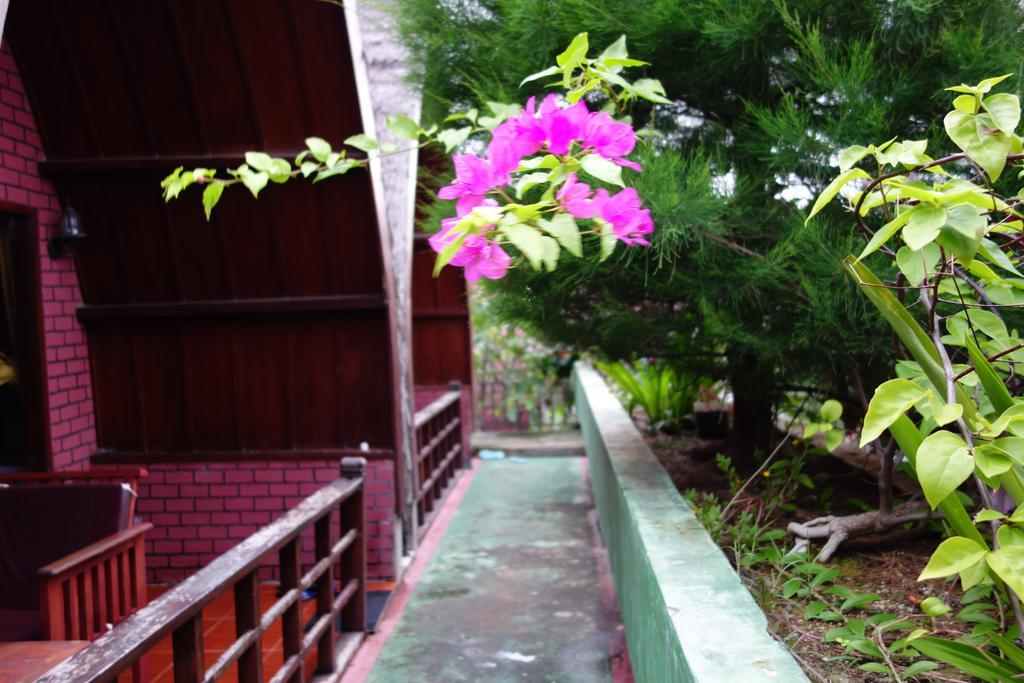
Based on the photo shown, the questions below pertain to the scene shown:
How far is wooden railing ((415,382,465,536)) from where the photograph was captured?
244 inches

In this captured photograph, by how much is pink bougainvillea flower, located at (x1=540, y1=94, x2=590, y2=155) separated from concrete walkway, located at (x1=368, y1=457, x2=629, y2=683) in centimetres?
269

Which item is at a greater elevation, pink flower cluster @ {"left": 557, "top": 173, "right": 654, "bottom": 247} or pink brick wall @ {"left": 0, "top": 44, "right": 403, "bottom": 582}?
pink flower cluster @ {"left": 557, "top": 173, "right": 654, "bottom": 247}

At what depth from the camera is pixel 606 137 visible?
1548 mm

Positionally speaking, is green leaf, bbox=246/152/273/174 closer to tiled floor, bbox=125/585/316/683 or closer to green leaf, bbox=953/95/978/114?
tiled floor, bbox=125/585/316/683

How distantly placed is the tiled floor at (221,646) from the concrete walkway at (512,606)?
0.49 meters

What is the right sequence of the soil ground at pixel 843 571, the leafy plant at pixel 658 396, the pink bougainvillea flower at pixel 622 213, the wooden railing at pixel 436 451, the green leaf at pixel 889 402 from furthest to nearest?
the leafy plant at pixel 658 396 < the wooden railing at pixel 436 451 < the soil ground at pixel 843 571 < the pink bougainvillea flower at pixel 622 213 < the green leaf at pixel 889 402

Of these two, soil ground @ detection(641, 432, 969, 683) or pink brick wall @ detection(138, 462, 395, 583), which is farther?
pink brick wall @ detection(138, 462, 395, 583)

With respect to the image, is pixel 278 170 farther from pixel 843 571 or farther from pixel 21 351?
pixel 21 351

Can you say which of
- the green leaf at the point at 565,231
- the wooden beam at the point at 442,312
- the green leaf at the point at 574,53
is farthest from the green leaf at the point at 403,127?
the wooden beam at the point at 442,312

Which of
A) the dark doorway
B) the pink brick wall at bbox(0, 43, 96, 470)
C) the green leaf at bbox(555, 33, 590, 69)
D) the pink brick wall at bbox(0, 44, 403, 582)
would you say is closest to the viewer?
the green leaf at bbox(555, 33, 590, 69)

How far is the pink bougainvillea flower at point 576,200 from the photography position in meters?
1.44

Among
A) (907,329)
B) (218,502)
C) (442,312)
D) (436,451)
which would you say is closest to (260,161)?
(907,329)

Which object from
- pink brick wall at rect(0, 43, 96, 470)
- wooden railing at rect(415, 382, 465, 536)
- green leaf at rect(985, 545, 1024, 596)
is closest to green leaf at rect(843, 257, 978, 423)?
green leaf at rect(985, 545, 1024, 596)

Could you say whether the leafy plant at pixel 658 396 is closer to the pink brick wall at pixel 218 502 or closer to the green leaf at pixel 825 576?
the pink brick wall at pixel 218 502
